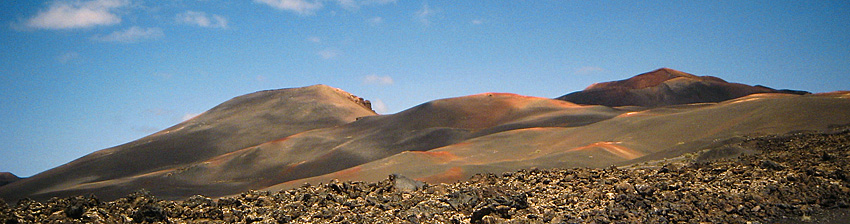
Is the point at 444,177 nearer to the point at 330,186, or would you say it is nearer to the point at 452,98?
the point at 330,186

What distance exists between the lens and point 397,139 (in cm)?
4112

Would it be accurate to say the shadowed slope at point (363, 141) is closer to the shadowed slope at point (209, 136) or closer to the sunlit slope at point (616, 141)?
the shadowed slope at point (209, 136)

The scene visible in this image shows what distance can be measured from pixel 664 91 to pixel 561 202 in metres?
72.9

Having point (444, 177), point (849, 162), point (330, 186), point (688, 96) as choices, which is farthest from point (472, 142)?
point (688, 96)

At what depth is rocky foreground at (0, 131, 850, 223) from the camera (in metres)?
10.6

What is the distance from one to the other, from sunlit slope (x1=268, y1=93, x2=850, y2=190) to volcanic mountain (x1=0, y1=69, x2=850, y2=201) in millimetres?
76

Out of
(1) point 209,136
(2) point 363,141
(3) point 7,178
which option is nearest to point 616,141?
(2) point 363,141

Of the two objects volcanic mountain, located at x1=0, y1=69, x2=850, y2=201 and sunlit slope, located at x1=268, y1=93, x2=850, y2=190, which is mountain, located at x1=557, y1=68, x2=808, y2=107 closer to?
volcanic mountain, located at x1=0, y1=69, x2=850, y2=201

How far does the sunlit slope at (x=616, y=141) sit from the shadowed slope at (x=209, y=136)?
1578cm

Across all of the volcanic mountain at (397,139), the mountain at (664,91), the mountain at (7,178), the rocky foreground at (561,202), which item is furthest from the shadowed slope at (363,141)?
the mountain at (664,91)

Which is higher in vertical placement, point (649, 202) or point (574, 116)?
point (574, 116)

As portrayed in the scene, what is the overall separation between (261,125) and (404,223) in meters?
42.3

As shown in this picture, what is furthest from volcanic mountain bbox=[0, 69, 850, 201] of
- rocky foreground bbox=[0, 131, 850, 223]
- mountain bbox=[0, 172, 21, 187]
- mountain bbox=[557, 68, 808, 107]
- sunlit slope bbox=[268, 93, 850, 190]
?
mountain bbox=[557, 68, 808, 107]

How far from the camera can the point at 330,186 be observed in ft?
49.9
